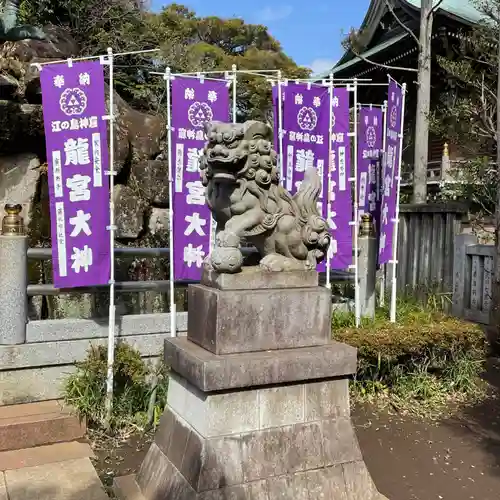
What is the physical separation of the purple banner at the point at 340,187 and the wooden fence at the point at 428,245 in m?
2.82

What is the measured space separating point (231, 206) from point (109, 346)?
2.23 m

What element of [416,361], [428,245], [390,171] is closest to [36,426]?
[416,361]

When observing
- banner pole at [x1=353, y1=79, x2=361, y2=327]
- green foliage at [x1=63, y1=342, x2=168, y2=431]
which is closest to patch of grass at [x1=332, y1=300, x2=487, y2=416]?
banner pole at [x1=353, y1=79, x2=361, y2=327]

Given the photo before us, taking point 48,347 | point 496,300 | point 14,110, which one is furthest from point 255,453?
point 14,110

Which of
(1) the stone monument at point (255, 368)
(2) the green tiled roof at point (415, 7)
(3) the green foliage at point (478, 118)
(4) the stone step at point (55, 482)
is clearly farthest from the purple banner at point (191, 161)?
(2) the green tiled roof at point (415, 7)

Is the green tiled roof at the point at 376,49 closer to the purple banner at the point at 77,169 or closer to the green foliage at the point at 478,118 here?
the green foliage at the point at 478,118

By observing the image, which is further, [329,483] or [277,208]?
[277,208]

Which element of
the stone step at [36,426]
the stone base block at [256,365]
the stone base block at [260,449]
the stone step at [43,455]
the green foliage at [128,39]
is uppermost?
the green foliage at [128,39]

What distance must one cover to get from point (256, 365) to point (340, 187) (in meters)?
3.88

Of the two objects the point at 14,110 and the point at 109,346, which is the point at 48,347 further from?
the point at 14,110

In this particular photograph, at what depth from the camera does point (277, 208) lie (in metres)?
3.82

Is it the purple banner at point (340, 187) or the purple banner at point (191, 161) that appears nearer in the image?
the purple banner at point (191, 161)

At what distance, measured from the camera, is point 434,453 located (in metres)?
5.04

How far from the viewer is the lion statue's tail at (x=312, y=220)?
387 cm
